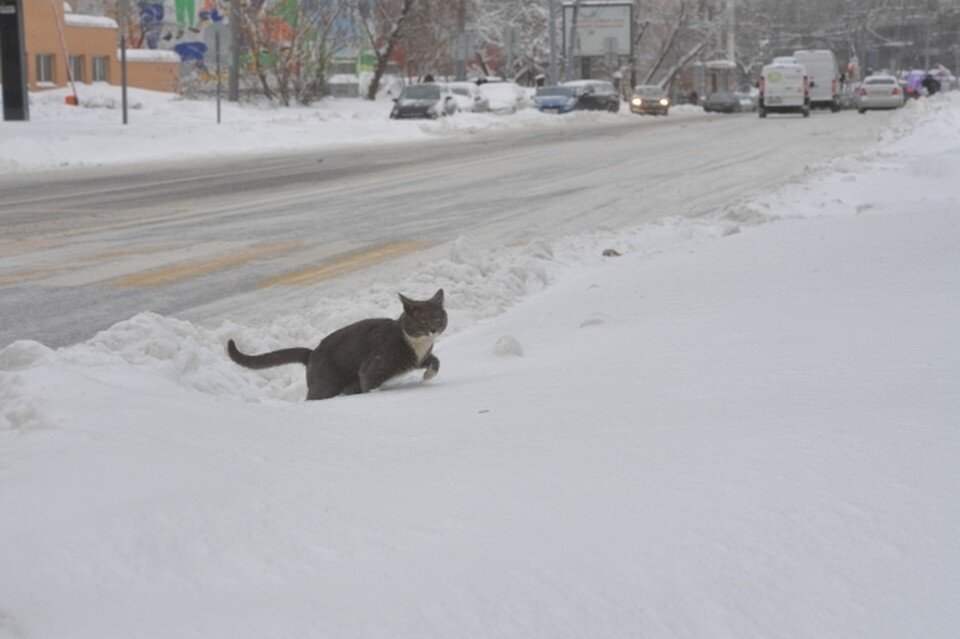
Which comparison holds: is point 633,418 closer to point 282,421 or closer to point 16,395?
point 282,421

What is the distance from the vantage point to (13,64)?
36.0m

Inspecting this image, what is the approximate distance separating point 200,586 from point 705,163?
2493cm

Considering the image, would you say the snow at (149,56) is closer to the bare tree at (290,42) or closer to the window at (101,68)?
the window at (101,68)

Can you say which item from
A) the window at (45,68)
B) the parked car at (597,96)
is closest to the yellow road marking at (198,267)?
the window at (45,68)

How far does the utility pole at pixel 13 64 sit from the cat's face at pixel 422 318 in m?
31.2

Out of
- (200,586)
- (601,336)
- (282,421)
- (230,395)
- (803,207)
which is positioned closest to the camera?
(200,586)

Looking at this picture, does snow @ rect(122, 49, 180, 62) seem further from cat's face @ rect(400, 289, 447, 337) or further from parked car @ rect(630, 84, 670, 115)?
cat's face @ rect(400, 289, 447, 337)

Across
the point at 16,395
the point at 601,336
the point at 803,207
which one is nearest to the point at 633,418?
the point at 16,395

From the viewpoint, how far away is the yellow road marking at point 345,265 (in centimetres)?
1173

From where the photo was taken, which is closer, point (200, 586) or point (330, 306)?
point (200, 586)

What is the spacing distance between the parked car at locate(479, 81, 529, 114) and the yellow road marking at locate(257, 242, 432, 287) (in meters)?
46.5

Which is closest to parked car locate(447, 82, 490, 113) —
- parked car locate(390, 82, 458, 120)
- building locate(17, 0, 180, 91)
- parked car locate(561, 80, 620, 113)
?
parked car locate(390, 82, 458, 120)

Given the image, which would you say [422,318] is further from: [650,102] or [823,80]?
[650,102]

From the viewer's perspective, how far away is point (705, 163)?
2747 cm
